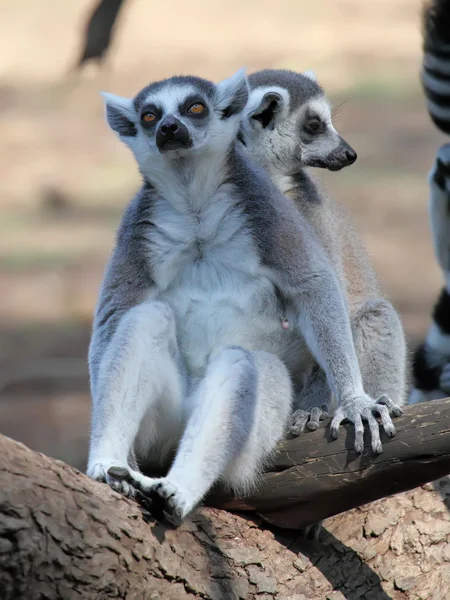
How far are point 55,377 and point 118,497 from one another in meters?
4.40

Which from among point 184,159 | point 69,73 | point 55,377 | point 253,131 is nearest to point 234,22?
point 69,73

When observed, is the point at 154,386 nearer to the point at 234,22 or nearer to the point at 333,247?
the point at 333,247

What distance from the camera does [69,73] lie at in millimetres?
11336

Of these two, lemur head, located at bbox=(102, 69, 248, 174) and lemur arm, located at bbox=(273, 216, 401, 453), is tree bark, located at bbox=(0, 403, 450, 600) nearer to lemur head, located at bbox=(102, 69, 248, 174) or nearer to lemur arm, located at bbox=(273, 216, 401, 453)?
lemur arm, located at bbox=(273, 216, 401, 453)

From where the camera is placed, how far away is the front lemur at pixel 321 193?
12.6 ft

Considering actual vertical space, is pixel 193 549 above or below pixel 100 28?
below

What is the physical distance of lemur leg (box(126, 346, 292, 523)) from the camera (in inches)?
121

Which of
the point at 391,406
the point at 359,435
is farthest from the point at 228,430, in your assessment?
the point at 391,406

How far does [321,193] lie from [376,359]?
2.71ft

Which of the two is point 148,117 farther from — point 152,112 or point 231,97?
point 231,97

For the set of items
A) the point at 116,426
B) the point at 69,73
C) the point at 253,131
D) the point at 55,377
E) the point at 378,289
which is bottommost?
the point at 55,377

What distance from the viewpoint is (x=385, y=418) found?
128 inches

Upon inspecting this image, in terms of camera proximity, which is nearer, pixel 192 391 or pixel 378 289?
pixel 192 391

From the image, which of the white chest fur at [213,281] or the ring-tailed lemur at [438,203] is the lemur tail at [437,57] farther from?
the white chest fur at [213,281]
